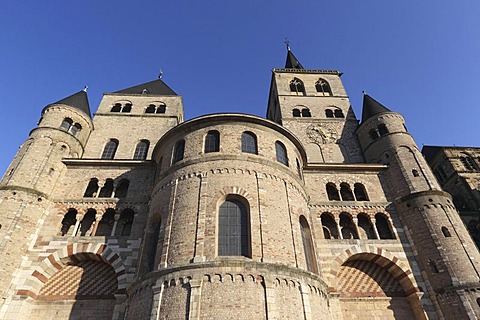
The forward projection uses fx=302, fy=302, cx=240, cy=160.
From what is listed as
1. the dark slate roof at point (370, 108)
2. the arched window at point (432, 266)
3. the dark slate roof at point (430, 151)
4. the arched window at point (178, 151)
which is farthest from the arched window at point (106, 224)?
the dark slate roof at point (430, 151)

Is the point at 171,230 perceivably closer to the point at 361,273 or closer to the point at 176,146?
the point at 176,146

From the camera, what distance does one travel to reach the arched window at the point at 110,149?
24.0m

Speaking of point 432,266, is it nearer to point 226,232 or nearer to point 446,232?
point 446,232

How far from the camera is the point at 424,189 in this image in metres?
18.2

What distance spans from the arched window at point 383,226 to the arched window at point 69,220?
17.7 m

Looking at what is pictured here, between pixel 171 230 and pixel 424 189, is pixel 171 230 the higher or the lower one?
the lower one

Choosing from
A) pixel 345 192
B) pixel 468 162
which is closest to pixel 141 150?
pixel 345 192

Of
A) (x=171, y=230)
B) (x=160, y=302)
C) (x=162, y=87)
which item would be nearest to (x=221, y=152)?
(x=171, y=230)

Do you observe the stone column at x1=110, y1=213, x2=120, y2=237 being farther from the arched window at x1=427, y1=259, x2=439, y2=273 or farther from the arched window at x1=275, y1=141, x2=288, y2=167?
the arched window at x1=427, y1=259, x2=439, y2=273

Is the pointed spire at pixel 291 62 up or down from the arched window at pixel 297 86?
up

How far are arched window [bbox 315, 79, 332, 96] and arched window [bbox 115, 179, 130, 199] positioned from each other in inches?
903

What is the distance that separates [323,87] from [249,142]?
20.9m

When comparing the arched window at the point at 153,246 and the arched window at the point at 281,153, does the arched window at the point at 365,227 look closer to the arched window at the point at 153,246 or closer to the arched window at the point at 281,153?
the arched window at the point at 281,153

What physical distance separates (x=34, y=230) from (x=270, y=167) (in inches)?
501
